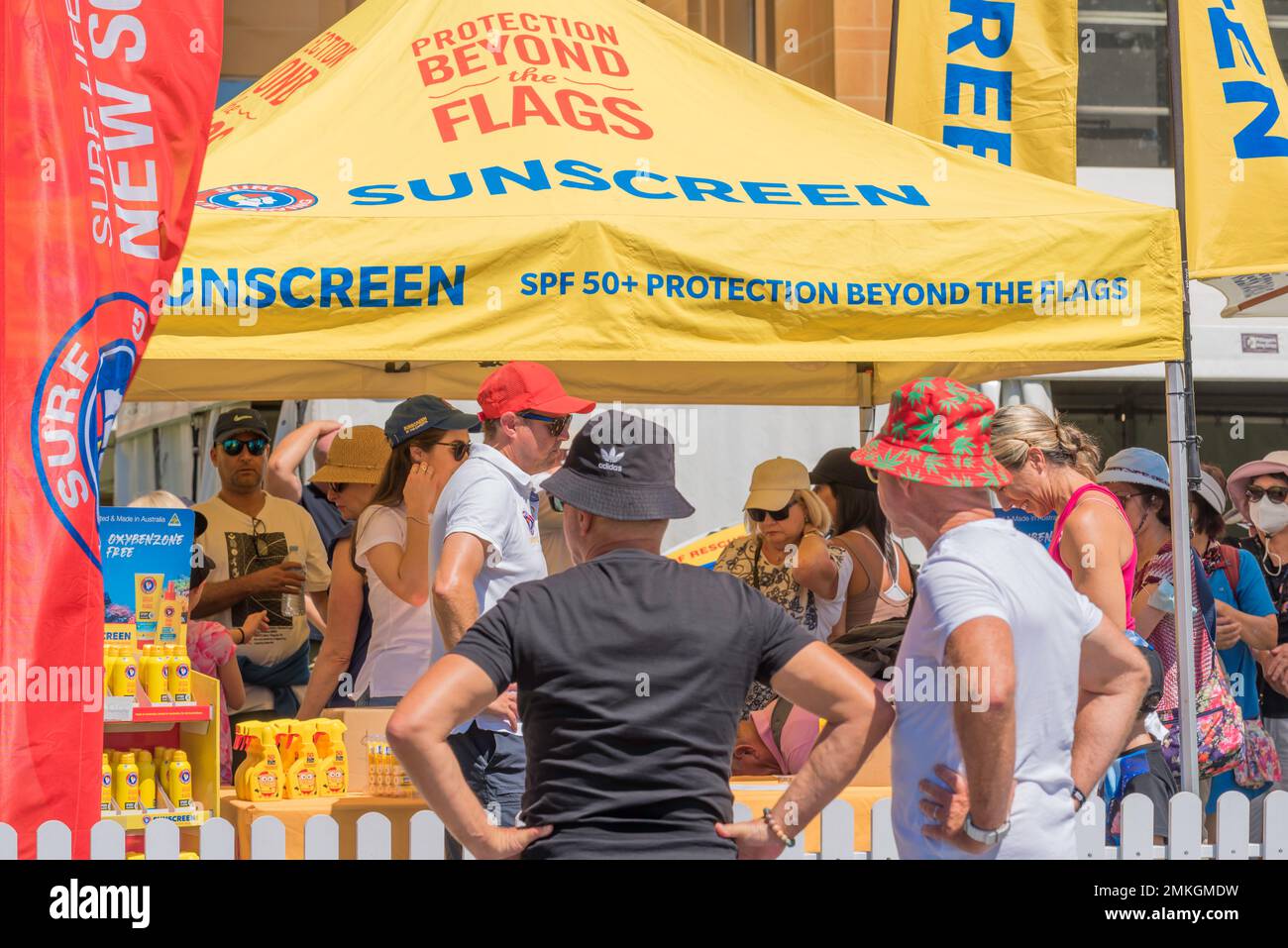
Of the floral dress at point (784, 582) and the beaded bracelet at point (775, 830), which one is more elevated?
the floral dress at point (784, 582)

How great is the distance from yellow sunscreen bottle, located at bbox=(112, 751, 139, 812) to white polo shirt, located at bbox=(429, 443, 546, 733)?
97 cm

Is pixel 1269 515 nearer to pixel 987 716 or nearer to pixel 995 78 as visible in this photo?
pixel 995 78

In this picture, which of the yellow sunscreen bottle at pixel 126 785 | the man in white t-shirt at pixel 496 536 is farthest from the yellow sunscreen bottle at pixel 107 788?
the man in white t-shirt at pixel 496 536

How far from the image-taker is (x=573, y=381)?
24.9 ft

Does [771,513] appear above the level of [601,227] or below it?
below

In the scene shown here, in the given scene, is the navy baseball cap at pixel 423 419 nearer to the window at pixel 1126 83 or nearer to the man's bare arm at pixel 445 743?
the man's bare arm at pixel 445 743

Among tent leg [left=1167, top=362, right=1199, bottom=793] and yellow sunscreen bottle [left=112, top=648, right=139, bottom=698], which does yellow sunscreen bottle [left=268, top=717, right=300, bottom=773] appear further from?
tent leg [left=1167, top=362, right=1199, bottom=793]

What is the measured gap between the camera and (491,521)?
4.73 meters

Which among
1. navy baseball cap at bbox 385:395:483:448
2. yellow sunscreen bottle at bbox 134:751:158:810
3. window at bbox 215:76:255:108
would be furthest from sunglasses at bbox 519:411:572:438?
window at bbox 215:76:255:108

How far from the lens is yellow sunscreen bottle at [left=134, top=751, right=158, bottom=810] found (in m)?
4.95

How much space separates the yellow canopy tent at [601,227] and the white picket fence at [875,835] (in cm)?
134

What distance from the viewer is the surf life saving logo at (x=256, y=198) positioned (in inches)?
196

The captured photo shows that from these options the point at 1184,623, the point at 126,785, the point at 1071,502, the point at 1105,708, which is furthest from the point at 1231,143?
the point at 126,785

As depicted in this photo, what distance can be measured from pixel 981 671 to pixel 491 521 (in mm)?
1923
